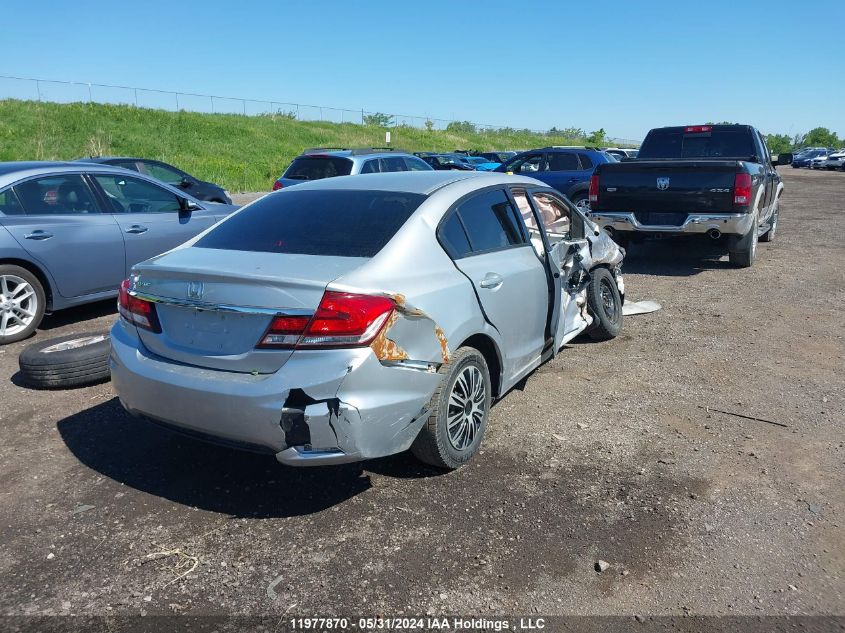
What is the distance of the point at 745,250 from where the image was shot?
9.84 meters

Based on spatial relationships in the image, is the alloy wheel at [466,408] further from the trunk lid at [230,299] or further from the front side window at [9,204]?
the front side window at [9,204]

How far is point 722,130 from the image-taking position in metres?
11.4

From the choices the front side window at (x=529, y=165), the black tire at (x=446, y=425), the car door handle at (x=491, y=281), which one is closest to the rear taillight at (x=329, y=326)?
the black tire at (x=446, y=425)

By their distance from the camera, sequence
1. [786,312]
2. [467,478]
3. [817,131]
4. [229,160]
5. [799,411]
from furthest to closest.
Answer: [817,131] → [229,160] → [786,312] → [799,411] → [467,478]

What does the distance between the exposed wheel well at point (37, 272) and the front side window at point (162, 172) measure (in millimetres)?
7499

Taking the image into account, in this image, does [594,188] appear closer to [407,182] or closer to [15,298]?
[407,182]

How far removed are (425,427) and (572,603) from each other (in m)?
1.15

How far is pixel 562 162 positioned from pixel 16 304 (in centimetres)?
1131

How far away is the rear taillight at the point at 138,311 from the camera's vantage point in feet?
11.9

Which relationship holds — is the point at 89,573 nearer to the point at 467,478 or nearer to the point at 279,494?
the point at 279,494

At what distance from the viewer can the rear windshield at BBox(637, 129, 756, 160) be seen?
11266mm

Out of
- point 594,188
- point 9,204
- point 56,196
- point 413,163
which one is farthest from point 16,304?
point 413,163

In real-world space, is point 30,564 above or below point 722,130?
below

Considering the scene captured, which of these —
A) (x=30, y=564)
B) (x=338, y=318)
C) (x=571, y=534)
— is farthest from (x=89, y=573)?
(x=571, y=534)
